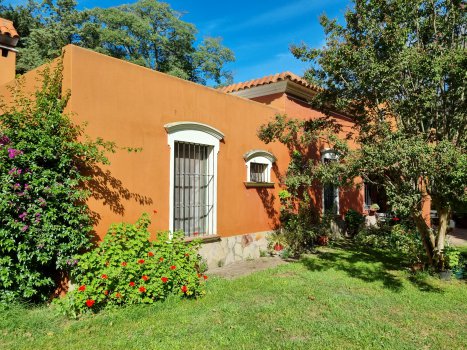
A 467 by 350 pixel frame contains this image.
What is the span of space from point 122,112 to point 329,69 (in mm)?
4045

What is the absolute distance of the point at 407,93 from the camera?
6105 millimetres

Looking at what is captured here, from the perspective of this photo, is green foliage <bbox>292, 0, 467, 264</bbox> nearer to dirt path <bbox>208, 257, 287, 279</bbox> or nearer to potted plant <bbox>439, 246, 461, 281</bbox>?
potted plant <bbox>439, 246, 461, 281</bbox>

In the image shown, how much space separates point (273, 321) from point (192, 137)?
12.5 feet

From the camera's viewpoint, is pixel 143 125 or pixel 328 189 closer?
pixel 143 125

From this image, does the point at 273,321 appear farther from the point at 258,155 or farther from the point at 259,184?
the point at 258,155

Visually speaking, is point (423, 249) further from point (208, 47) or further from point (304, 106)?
point (208, 47)

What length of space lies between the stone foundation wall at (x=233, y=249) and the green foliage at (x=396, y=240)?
3.15m

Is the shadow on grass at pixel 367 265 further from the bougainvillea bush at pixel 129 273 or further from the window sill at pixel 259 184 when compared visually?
the bougainvillea bush at pixel 129 273

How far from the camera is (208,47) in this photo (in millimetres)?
28047

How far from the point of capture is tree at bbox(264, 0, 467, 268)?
18.1 ft

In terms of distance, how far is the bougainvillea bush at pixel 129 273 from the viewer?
451cm

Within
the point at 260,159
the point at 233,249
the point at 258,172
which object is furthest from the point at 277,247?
the point at 260,159

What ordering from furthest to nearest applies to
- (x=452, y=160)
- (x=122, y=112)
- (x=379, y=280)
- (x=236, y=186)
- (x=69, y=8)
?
(x=69, y=8)
(x=236, y=186)
(x=379, y=280)
(x=122, y=112)
(x=452, y=160)

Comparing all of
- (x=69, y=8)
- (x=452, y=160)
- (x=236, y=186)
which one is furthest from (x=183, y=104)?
(x=69, y=8)
